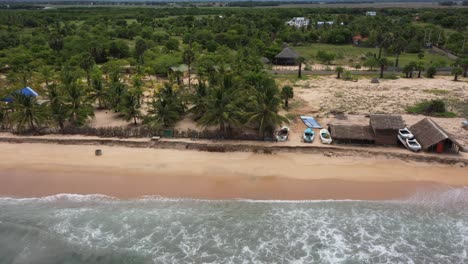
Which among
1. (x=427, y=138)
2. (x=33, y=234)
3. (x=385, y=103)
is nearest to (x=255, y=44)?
(x=385, y=103)

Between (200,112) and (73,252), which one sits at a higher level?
(200,112)

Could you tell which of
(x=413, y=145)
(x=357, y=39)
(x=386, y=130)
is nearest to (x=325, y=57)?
(x=357, y=39)

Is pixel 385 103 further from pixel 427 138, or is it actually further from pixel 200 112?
pixel 200 112

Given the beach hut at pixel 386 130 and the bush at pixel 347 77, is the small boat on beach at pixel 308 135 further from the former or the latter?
the bush at pixel 347 77

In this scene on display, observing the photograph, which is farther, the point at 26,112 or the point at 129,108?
the point at 129,108

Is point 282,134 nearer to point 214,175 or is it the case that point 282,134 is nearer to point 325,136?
point 325,136

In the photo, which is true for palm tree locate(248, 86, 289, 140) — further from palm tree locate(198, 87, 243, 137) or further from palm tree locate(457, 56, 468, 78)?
palm tree locate(457, 56, 468, 78)

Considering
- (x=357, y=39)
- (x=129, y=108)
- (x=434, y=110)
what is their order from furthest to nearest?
1. (x=357, y=39)
2. (x=434, y=110)
3. (x=129, y=108)
